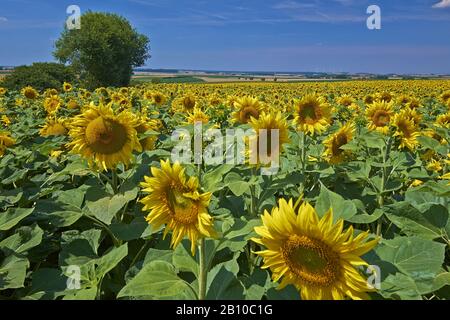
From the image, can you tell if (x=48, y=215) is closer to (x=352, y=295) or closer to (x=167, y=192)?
(x=167, y=192)

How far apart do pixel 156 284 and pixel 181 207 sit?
0.39m

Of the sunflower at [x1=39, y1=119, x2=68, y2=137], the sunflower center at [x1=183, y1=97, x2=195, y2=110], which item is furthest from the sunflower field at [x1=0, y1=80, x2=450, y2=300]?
the sunflower center at [x1=183, y1=97, x2=195, y2=110]

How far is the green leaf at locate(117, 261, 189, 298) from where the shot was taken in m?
→ 1.87

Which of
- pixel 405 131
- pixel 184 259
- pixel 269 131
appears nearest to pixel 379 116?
pixel 405 131

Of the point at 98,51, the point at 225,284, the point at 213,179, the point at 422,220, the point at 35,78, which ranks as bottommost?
the point at 225,284

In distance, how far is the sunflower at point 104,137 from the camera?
10.7ft

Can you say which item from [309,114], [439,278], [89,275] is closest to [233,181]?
[89,275]

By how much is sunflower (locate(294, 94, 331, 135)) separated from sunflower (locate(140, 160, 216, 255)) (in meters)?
2.50

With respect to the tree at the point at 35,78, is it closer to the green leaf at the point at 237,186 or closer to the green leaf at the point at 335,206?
the green leaf at the point at 237,186

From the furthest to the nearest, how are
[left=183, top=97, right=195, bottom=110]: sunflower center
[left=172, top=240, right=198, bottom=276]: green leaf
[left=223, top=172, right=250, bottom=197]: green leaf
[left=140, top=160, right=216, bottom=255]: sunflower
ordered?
[left=183, top=97, right=195, bottom=110]: sunflower center → [left=223, top=172, right=250, bottom=197]: green leaf → [left=172, top=240, right=198, bottom=276]: green leaf → [left=140, top=160, right=216, bottom=255]: sunflower

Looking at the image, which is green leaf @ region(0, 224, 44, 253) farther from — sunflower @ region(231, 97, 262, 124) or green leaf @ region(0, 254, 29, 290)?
sunflower @ region(231, 97, 262, 124)

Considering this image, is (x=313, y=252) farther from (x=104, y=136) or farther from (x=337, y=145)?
(x=337, y=145)

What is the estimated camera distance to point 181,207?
2.06 metres

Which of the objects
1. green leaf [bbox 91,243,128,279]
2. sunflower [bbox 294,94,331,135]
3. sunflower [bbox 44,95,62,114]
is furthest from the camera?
sunflower [bbox 44,95,62,114]
